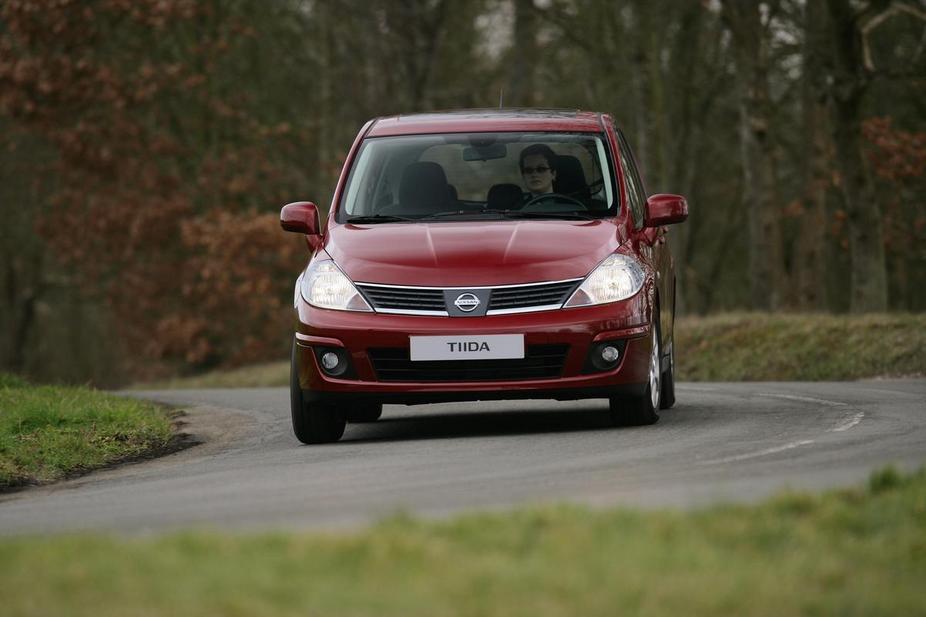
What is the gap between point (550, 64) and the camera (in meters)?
38.9

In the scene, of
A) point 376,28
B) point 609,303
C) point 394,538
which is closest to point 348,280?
point 609,303

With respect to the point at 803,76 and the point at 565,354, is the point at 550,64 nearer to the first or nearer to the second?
the point at 803,76

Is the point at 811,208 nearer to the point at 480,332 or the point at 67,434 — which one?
the point at 67,434

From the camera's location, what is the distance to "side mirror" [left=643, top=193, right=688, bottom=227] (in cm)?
1105

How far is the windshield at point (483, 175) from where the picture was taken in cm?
1101

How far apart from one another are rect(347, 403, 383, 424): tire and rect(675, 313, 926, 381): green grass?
22.4 ft

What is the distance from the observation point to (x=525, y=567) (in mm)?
5191

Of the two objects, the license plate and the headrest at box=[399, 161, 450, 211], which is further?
the headrest at box=[399, 161, 450, 211]

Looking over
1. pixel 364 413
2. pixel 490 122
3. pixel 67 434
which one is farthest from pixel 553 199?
pixel 67 434

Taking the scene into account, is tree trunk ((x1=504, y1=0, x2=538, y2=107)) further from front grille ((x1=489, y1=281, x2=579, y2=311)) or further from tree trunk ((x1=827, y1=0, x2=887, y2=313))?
front grille ((x1=489, y1=281, x2=579, y2=311))

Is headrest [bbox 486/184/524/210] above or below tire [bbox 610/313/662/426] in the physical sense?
above

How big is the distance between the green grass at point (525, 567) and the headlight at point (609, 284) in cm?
374

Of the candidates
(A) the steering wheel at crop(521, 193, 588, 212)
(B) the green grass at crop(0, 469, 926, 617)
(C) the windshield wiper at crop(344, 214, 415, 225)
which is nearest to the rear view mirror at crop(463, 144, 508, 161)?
(A) the steering wheel at crop(521, 193, 588, 212)

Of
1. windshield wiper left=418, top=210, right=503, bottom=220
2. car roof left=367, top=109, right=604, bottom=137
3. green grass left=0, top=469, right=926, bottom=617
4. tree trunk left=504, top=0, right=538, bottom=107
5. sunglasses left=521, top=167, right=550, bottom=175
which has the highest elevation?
tree trunk left=504, top=0, right=538, bottom=107
